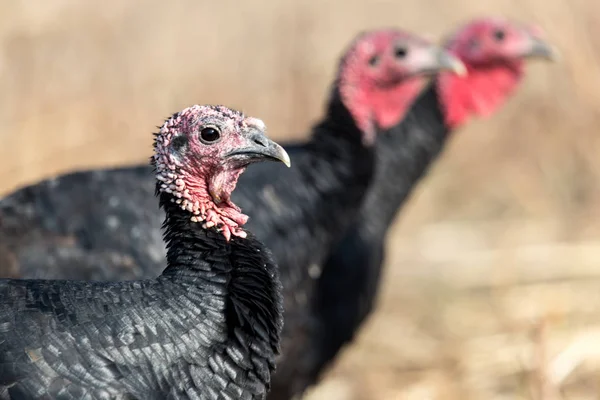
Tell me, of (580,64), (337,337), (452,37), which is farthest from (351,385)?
(580,64)

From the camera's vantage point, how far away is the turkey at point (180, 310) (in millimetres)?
2611

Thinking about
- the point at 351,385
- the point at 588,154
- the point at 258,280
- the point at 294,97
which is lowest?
the point at 351,385

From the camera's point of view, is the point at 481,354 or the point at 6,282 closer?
the point at 6,282

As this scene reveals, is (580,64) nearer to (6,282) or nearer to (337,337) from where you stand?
(337,337)

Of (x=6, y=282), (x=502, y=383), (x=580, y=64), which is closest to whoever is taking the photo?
(x=6, y=282)

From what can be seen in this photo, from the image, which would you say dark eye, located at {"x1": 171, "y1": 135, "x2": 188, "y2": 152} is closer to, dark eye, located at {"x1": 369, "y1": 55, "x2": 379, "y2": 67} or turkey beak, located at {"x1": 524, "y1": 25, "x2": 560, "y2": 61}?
dark eye, located at {"x1": 369, "y1": 55, "x2": 379, "y2": 67}

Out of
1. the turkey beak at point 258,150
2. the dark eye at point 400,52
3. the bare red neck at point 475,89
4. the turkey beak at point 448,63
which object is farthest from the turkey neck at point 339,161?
the turkey beak at point 258,150

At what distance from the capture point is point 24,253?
3.90 meters

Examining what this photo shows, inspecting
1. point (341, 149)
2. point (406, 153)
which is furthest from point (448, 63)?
point (341, 149)

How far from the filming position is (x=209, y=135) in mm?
2928

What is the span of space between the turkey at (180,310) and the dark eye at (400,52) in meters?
2.38

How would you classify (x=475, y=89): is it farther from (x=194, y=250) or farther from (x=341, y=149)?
(x=194, y=250)

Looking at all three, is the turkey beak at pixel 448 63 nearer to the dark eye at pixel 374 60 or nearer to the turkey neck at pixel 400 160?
the dark eye at pixel 374 60

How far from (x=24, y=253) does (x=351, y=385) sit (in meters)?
2.62
